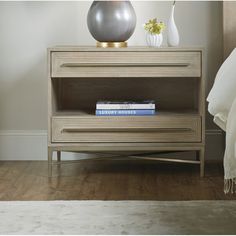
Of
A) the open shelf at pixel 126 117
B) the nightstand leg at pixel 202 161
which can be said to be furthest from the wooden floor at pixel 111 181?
the open shelf at pixel 126 117

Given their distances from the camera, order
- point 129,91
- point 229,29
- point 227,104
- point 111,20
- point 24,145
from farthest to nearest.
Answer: point 24,145 → point 129,91 → point 229,29 → point 111,20 → point 227,104

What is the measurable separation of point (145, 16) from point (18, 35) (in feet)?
2.43

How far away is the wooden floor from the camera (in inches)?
108

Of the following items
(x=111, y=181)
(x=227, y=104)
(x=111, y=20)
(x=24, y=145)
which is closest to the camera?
(x=227, y=104)

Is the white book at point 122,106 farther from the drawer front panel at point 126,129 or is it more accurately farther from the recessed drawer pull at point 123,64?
the recessed drawer pull at point 123,64

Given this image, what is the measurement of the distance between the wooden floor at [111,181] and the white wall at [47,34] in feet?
1.38

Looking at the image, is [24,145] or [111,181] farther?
[24,145]

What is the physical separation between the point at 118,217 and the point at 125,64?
3.28 ft

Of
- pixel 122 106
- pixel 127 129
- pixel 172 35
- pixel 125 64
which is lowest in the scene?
pixel 127 129

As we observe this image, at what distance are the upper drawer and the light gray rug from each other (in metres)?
0.78

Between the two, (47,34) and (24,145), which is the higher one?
(47,34)

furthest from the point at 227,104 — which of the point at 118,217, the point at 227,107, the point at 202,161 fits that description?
the point at 202,161

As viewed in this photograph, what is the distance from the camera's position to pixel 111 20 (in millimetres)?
3170

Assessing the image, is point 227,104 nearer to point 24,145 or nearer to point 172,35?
point 172,35
